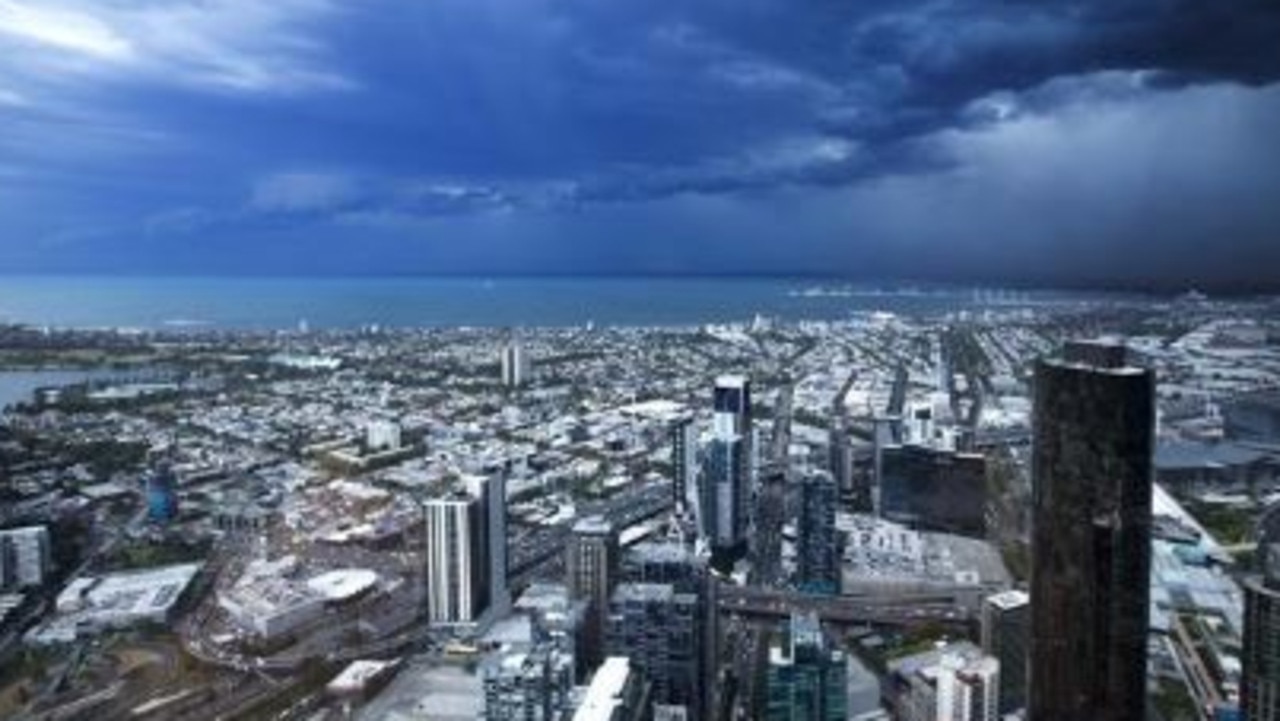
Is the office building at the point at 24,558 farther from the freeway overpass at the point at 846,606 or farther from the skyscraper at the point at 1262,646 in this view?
the skyscraper at the point at 1262,646

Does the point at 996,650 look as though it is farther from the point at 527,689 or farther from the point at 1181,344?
the point at 527,689

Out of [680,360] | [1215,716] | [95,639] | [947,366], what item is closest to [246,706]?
[95,639]

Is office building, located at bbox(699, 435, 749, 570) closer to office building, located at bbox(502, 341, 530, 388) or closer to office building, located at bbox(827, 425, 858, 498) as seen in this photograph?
office building, located at bbox(827, 425, 858, 498)

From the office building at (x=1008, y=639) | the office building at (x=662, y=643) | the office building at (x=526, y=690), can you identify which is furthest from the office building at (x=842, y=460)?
the office building at (x=526, y=690)

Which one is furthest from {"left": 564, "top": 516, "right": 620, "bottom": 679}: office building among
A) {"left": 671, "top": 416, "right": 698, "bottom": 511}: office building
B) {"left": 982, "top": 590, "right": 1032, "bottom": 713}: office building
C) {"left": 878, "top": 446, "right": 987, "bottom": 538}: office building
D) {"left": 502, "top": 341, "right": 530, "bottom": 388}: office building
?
{"left": 502, "top": 341, "right": 530, "bottom": 388}: office building

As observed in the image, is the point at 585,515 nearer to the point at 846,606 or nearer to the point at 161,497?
the point at 846,606

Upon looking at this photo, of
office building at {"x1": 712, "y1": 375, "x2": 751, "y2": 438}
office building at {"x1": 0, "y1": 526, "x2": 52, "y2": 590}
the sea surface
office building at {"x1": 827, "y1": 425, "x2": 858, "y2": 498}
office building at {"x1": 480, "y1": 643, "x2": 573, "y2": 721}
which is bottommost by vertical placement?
office building at {"x1": 480, "y1": 643, "x2": 573, "y2": 721}
